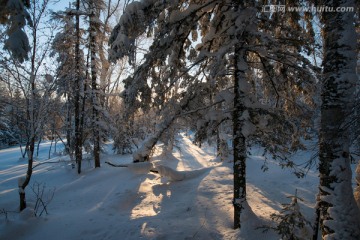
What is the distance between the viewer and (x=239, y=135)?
18.8 feet

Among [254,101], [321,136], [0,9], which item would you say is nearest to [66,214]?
[0,9]

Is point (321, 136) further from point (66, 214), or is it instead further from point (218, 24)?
point (66, 214)

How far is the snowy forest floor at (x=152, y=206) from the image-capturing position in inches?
251

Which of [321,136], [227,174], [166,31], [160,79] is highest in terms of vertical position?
[166,31]

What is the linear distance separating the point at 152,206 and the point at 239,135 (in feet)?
16.3

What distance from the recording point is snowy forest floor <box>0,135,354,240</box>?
6383 mm

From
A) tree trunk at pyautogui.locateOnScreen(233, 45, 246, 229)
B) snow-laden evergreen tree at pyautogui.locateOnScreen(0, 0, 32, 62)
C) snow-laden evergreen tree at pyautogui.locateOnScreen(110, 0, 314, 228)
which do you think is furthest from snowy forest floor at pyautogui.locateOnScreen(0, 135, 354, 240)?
snow-laden evergreen tree at pyautogui.locateOnScreen(0, 0, 32, 62)

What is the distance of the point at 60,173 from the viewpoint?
16594 millimetres

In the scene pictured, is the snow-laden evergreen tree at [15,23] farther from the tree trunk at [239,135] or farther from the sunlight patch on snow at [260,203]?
the sunlight patch on snow at [260,203]

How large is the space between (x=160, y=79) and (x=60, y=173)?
1331 centimetres

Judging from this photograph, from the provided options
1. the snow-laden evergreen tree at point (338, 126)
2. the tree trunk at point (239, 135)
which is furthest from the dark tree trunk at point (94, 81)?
the snow-laden evergreen tree at point (338, 126)

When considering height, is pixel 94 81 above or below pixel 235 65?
above

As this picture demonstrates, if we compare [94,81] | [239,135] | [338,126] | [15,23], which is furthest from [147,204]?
[94,81]

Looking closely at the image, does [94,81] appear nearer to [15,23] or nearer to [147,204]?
[147,204]
